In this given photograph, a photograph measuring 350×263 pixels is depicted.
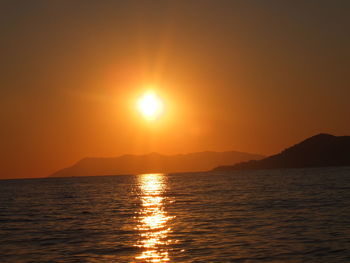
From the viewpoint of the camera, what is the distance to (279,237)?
107ft

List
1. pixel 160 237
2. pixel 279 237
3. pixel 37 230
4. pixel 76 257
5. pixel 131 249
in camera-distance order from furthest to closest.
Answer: pixel 37 230 → pixel 160 237 → pixel 279 237 → pixel 131 249 → pixel 76 257

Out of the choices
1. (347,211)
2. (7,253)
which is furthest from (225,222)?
(7,253)

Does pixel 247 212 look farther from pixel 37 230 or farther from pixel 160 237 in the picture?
pixel 37 230

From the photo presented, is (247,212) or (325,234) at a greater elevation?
(247,212)

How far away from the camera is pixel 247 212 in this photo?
50.8 m

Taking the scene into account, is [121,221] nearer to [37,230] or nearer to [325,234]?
[37,230]

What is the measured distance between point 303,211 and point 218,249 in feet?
75.7

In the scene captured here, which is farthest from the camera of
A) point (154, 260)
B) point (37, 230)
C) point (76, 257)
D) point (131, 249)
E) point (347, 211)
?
point (347, 211)

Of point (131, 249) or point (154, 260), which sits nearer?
point (154, 260)

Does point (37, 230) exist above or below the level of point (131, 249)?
above

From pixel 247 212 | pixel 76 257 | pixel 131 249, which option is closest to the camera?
pixel 76 257

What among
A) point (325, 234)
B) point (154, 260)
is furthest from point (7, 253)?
point (325, 234)

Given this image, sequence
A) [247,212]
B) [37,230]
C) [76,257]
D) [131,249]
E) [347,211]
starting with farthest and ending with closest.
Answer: [247,212] → [347,211] → [37,230] → [131,249] → [76,257]

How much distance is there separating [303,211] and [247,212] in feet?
19.0
